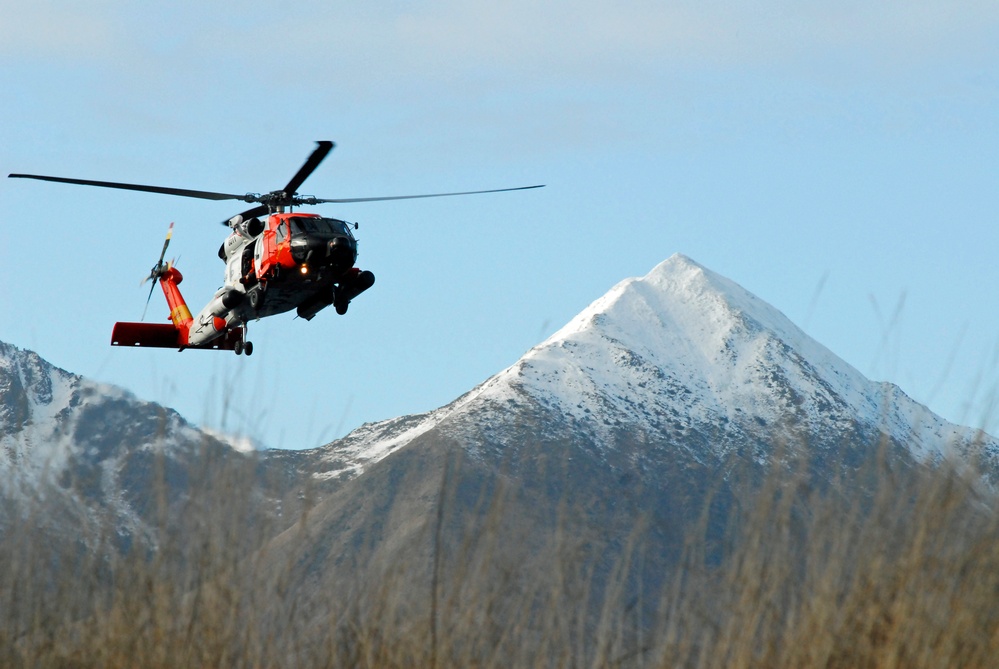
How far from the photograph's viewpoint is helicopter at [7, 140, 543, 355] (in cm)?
2162

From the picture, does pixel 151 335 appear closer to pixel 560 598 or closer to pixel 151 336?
pixel 151 336

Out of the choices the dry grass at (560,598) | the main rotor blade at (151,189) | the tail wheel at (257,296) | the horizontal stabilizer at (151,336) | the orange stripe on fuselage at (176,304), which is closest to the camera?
the dry grass at (560,598)

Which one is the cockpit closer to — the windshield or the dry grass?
the windshield

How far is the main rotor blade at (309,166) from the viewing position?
19.9 meters

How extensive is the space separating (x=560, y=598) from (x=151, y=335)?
2099 centimetres

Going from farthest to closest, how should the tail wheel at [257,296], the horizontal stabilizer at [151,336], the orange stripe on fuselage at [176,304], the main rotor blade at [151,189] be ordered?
the orange stripe on fuselage at [176,304] < the horizontal stabilizer at [151,336] < the tail wheel at [257,296] < the main rotor blade at [151,189]

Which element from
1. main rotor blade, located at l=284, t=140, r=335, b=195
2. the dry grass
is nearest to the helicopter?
main rotor blade, located at l=284, t=140, r=335, b=195

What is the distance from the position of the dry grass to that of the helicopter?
14.4 metres

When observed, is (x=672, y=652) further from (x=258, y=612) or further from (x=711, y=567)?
(x=258, y=612)

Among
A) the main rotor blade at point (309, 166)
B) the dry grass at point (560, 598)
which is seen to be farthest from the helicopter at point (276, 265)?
the dry grass at point (560, 598)

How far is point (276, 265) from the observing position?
2173cm

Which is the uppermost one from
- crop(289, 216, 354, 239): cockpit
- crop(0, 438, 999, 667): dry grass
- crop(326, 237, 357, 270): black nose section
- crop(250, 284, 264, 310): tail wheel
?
crop(289, 216, 354, 239): cockpit

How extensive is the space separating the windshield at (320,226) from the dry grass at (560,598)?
53.0 feet

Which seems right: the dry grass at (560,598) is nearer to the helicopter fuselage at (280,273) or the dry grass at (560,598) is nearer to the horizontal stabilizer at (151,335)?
the helicopter fuselage at (280,273)
